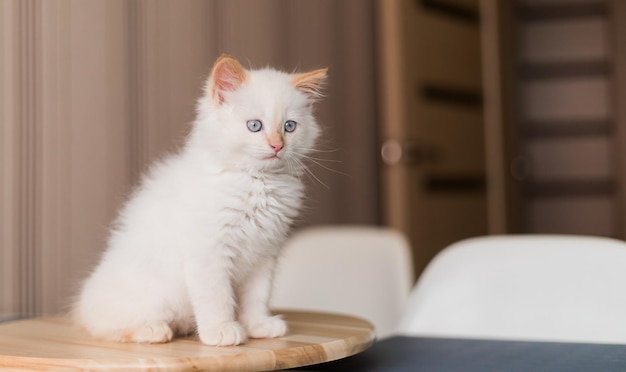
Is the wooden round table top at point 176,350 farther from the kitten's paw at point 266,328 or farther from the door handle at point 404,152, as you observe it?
the door handle at point 404,152

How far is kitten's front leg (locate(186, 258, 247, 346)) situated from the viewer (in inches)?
37.4

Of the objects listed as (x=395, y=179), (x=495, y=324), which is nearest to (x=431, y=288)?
(x=495, y=324)

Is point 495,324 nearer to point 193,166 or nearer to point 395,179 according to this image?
point 193,166

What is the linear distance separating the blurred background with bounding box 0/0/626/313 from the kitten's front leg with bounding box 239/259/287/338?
9cm

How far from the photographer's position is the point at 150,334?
969 mm

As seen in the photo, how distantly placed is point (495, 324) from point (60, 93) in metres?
1.00

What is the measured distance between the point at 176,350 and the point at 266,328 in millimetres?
156

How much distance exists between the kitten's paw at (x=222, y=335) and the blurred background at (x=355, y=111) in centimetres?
21

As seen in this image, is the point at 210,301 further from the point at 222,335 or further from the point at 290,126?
the point at 290,126

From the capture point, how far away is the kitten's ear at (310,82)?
40.0 inches

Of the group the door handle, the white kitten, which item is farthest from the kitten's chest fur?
the door handle

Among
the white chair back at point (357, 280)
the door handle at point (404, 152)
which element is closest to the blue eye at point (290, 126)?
the white chair back at point (357, 280)

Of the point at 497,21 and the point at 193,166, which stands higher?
the point at 497,21

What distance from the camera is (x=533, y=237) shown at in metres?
1.46
